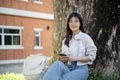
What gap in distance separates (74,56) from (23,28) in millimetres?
Answer: 20004

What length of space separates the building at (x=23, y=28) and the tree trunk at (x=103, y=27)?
16334 millimetres

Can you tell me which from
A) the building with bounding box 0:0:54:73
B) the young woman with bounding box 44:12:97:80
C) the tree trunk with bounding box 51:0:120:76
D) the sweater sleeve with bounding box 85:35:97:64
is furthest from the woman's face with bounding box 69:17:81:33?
the building with bounding box 0:0:54:73

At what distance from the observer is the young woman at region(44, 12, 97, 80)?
5.19m

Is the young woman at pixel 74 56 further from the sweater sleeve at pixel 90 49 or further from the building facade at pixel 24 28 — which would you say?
the building facade at pixel 24 28

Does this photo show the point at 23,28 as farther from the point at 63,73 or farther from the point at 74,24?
the point at 63,73

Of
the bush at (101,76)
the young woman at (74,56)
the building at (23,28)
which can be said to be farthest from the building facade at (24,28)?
the young woman at (74,56)

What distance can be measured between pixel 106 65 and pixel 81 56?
71.7 inches

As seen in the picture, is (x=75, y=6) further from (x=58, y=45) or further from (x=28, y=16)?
(x=28, y=16)

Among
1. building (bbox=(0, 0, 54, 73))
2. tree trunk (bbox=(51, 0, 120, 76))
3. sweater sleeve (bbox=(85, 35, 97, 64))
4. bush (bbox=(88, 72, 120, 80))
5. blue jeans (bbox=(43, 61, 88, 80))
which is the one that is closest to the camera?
blue jeans (bbox=(43, 61, 88, 80))

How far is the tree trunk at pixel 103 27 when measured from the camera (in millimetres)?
7172

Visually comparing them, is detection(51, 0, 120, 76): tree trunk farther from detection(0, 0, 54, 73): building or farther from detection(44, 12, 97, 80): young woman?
detection(0, 0, 54, 73): building

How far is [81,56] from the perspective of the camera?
5.50 m

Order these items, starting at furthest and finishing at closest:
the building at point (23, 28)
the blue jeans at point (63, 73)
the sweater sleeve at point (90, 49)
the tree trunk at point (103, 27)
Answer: the building at point (23, 28) → the tree trunk at point (103, 27) → the sweater sleeve at point (90, 49) → the blue jeans at point (63, 73)

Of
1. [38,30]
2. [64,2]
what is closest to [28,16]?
[38,30]
